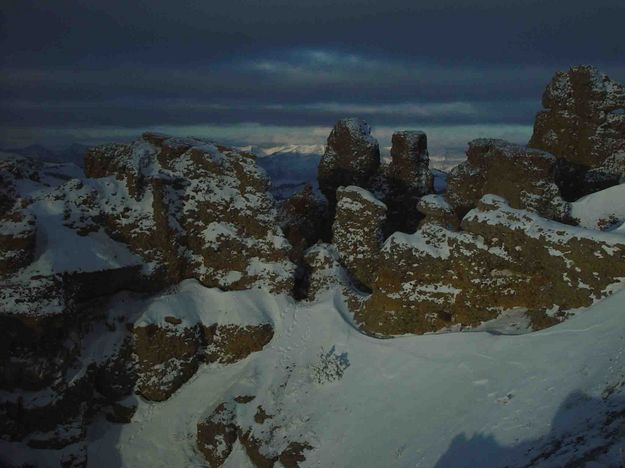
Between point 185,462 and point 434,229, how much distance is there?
16108 mm

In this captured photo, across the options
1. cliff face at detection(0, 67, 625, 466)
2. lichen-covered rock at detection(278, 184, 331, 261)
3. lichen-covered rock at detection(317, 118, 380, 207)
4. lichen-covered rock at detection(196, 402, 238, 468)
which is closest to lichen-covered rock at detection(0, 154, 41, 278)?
cliff face at detection(0, 67, 625, 466)

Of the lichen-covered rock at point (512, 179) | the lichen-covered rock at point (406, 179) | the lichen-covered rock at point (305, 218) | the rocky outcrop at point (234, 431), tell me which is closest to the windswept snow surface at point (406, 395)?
the rocky outcrop at point (234, 431)

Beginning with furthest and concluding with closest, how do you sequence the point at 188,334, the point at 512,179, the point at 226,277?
the point at 512,179
the point at 226,277
the point at 188,334

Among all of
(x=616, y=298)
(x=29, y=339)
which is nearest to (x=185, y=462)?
(x=29, y=339)

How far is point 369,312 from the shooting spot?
1032 inches

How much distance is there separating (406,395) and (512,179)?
1752 cm

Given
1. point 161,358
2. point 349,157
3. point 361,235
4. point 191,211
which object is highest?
point 349,157

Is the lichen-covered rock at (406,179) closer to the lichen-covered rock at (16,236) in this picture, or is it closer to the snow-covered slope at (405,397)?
the snow-covered slope at (405,397)

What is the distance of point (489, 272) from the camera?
2400 cm

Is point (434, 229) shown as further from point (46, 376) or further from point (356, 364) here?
point (46, 376)

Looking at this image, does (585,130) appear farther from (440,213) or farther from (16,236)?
(16,236)

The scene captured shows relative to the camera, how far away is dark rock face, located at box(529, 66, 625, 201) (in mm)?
37219

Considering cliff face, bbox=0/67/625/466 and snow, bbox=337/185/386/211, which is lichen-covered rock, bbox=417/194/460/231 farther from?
snow, bbox=337/185/386/211

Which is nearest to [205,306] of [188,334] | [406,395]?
[188,334]
